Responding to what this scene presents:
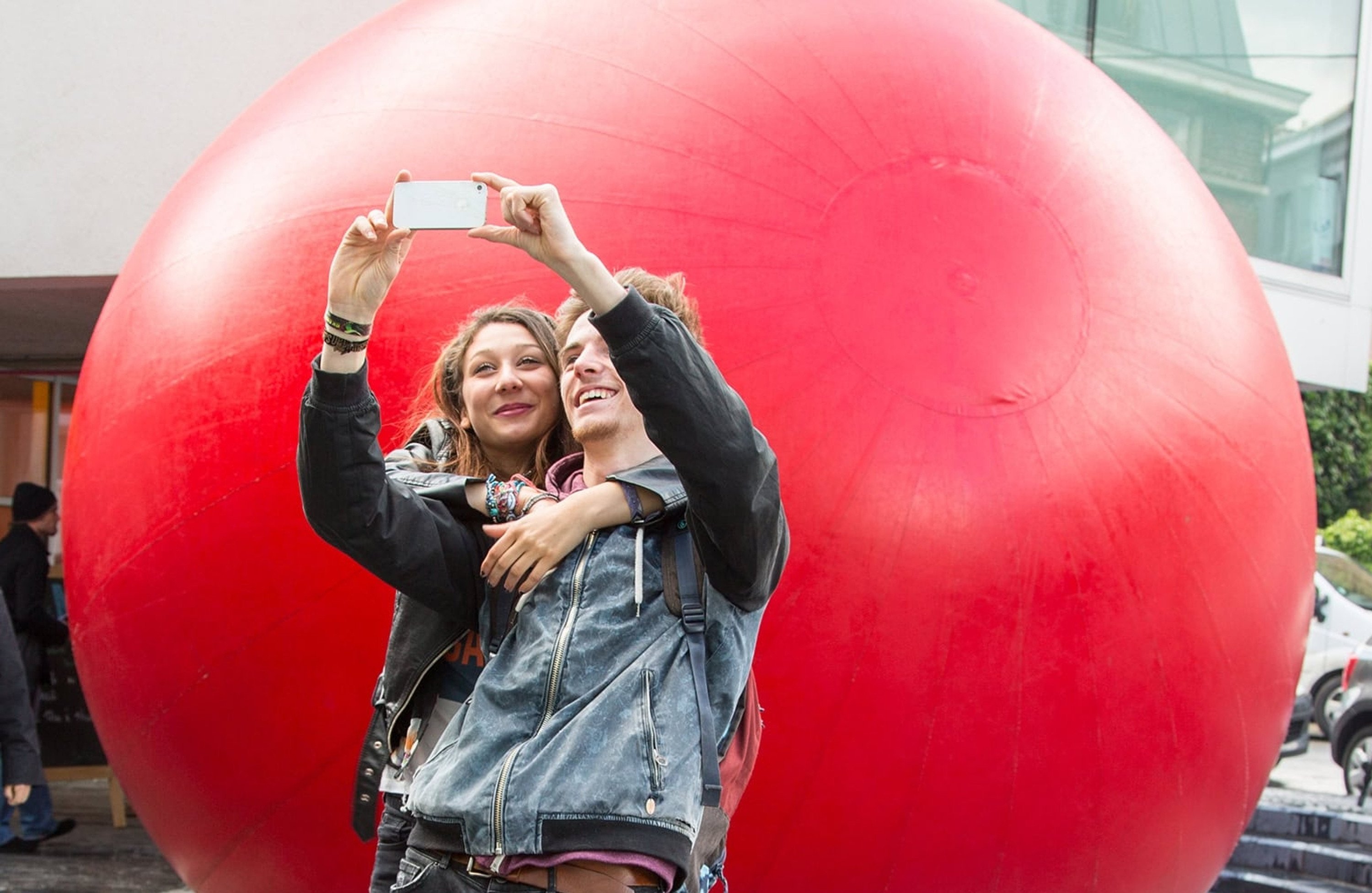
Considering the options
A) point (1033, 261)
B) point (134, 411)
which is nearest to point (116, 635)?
point (134, 411)

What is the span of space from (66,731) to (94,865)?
1468 millimetres

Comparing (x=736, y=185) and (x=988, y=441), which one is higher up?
Result: (x=736, y=185)

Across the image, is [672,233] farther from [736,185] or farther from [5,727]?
[5,727]

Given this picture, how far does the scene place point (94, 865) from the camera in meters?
6.41

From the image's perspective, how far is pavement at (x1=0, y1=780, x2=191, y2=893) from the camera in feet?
19.4

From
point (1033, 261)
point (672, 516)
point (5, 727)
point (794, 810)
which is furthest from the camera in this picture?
point (5, 727)

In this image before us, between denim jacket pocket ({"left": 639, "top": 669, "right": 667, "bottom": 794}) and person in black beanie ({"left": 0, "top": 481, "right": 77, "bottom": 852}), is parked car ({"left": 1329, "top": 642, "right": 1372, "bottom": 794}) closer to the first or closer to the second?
person in black beanie ({"left": 0, "top": 481, "right": 77, "bottom": 852})

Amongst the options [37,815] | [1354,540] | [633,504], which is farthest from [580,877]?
[1354,540]

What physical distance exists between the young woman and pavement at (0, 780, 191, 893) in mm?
3895

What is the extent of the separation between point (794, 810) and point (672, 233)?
1.48 metres

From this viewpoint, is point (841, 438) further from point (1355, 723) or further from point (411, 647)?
point (1355, 723)

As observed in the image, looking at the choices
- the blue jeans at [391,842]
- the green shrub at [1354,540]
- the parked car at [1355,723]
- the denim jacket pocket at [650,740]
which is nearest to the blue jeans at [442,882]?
the denim jacket pocket at [650,740]

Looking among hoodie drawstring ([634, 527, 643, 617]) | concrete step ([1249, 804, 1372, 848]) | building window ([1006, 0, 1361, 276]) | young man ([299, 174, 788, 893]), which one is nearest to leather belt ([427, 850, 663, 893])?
young man ([299, 174, 788, 893])

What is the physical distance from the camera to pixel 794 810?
3404mm
